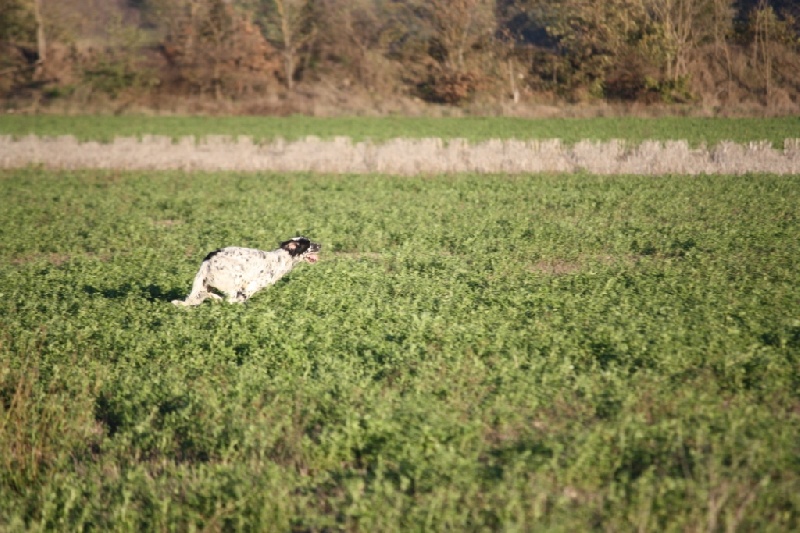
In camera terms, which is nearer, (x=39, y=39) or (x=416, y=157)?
(x=416, y=157)

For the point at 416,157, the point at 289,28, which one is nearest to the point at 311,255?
the point at 416,157

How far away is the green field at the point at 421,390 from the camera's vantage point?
19.1ft

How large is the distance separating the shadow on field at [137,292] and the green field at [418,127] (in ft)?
72.3

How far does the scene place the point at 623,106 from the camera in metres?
44.7

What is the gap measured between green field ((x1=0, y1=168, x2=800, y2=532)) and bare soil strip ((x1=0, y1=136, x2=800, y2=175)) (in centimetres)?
886

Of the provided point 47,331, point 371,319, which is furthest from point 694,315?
point 47,331

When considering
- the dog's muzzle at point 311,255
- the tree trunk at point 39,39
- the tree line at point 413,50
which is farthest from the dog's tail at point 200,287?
the tree trunk at point 39,39

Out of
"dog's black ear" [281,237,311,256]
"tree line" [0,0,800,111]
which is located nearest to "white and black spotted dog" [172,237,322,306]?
"dog's black ear" [281,237,311,256]

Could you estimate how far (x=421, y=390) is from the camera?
746 cm

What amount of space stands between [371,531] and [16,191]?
67.5 feet

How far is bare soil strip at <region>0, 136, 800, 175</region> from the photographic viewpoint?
75.7 ft

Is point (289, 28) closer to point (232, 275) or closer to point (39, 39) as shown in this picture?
point (39, 39)

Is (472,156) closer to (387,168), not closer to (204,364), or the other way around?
(387,168)

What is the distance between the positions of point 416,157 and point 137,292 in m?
15.0
